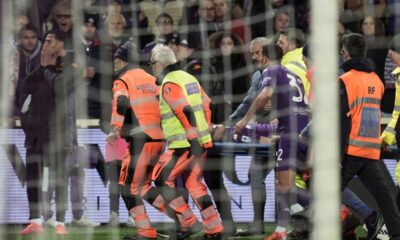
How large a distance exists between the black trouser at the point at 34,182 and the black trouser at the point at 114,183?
0.72 meters

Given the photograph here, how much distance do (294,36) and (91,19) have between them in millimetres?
1729

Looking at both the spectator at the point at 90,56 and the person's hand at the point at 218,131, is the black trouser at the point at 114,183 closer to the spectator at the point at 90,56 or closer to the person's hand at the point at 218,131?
the spectator at the point at 90,56

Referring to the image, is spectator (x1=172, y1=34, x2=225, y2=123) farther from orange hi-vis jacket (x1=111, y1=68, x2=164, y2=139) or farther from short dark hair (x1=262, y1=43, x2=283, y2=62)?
short dark hair (x1=262, y1=43, x2=283, y2=62)

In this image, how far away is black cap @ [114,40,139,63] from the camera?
38.1ft

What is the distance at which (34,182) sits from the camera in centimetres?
1238

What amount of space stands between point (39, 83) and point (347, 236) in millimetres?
2930

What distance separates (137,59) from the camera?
11938mm

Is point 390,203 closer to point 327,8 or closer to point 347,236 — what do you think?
point 347,236

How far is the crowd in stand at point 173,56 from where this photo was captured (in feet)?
37.0

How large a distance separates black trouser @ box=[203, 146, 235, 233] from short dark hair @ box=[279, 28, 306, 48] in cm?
132

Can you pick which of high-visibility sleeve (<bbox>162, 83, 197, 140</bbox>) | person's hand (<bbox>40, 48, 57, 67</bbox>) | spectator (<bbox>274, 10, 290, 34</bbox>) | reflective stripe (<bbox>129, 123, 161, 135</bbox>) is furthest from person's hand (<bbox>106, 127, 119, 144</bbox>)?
spectator (<bbox>274, 10, 290, 34</bbox>)

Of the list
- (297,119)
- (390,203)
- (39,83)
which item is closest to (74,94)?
(39,83)

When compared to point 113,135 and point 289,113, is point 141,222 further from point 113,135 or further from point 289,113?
point 289,113

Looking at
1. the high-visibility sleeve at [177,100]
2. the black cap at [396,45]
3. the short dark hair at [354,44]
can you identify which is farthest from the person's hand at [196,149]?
the short dark hair at [354,44]
